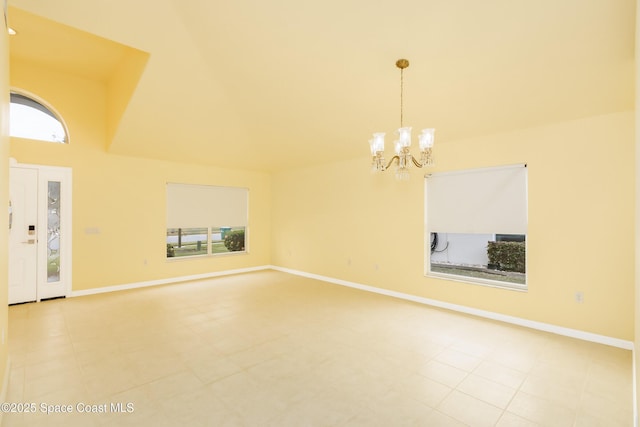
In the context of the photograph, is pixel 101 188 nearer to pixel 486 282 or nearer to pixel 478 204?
pixel 478 204

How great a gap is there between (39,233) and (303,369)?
198 inches

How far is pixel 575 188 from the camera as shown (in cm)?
365

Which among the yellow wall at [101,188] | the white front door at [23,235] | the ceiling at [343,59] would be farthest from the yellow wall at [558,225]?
the white front door at [23,235]

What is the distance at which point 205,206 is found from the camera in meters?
6.92

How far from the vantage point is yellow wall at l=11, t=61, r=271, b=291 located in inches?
199

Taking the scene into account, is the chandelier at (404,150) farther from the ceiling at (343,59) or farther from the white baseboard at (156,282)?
the white baseboard at (156,282)

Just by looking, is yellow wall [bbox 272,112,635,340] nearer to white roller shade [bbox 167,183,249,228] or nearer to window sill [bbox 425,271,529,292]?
window sill [bbox 425,271,529,292]

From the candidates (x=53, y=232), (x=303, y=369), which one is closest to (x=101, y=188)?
(x=53, y=232)

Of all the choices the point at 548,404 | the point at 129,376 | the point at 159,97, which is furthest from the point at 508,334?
the point at 159,97

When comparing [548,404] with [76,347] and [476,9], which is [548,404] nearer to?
[476,9]

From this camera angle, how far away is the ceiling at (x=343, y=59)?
2.78 m

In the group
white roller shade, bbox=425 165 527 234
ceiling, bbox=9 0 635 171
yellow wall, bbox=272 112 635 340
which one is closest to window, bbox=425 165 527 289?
white roller shade, bbox=425 165 527 234

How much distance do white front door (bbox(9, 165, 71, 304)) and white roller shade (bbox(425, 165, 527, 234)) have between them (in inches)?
241

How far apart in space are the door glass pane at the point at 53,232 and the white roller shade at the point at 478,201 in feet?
20.3
